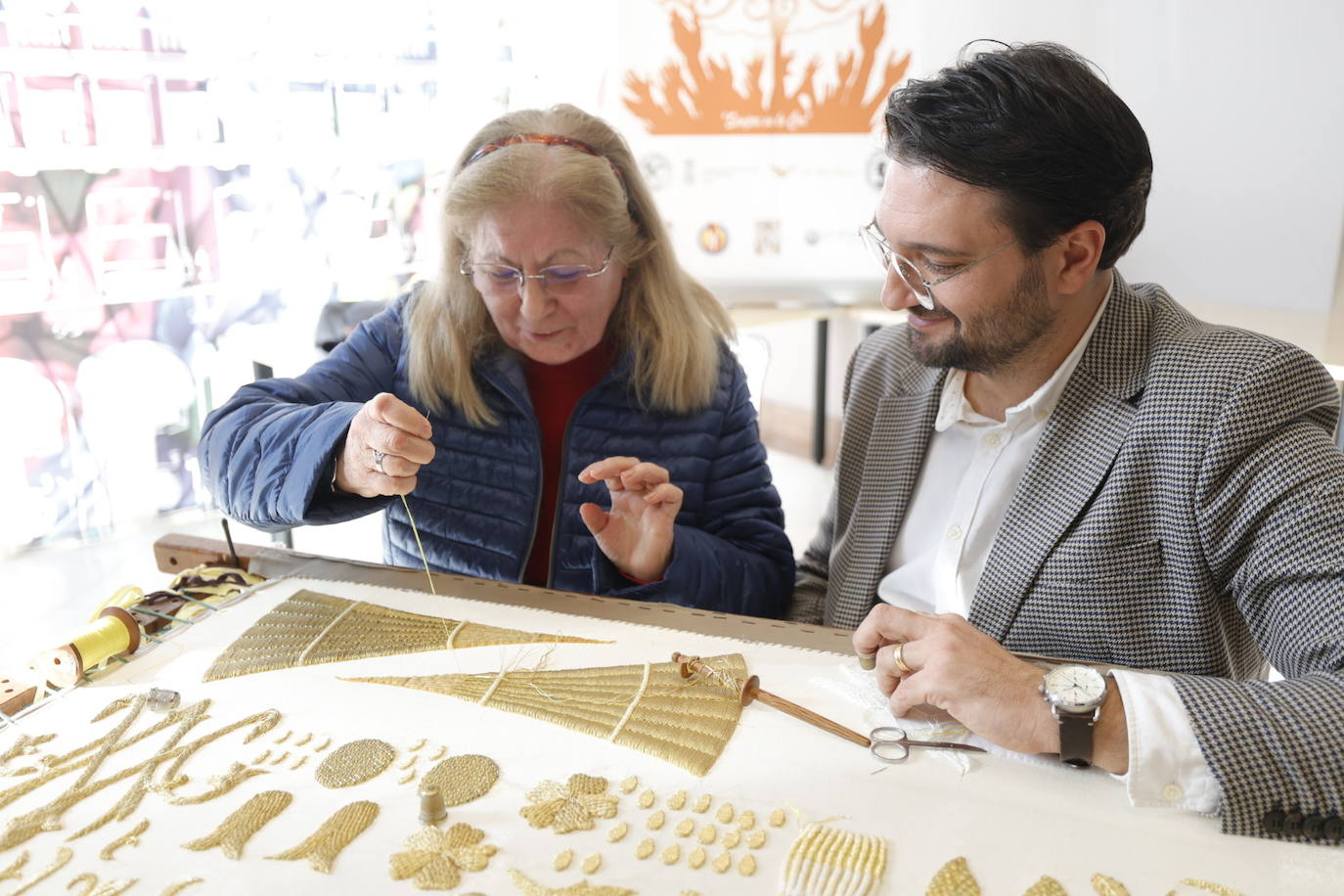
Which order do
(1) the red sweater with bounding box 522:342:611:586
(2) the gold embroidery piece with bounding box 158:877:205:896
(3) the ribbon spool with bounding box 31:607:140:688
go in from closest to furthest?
(2) the gold embroidery piece with bounding box 158:877:205:896 < (3) the ribbon spool with bounding box 31:607:140:688 < (1) the red sweater with bounding box 522:342:611:586

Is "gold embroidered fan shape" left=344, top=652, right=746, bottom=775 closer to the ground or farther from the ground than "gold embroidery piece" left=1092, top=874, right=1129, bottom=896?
closer to the ground

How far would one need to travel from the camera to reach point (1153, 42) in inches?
147

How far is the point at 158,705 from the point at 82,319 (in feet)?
11.0

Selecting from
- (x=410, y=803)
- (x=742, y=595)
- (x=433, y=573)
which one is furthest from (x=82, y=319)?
(x=410, y=803)

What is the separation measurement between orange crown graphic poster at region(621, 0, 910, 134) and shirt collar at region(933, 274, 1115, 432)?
3021 mm

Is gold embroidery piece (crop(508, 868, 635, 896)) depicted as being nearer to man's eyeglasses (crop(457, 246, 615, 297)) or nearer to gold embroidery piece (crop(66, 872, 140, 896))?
gold embroidery piece (crop(66, 872, 140, 896))

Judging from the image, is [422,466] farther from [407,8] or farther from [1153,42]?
[407,8]

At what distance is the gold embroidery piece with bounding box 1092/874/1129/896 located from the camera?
102cm

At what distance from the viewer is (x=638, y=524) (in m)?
1.78

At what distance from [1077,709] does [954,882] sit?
0.89 ft

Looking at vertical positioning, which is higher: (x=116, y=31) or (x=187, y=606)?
(x=116, y=31)

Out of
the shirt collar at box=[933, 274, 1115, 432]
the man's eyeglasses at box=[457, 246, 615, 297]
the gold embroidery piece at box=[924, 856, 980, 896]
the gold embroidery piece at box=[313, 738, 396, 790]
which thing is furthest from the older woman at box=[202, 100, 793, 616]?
the gold embroidery piece at box=[924, 856, 980, 896]

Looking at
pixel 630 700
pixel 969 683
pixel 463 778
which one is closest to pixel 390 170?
pixel 630 700

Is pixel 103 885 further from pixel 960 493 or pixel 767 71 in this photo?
pixel 767 71
